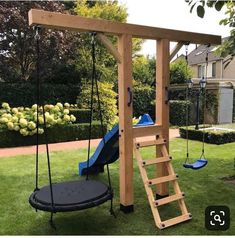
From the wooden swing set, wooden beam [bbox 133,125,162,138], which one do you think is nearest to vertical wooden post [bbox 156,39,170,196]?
the wooden swing set

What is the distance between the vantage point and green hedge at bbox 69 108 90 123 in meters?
12.4

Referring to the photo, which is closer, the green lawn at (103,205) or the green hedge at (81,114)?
the green lawn at (103,205)

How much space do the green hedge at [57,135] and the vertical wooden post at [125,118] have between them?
20.4ft

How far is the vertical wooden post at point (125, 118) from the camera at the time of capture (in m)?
4.30

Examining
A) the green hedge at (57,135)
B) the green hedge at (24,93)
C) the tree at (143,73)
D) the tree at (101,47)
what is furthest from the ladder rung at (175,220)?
the tree at (143,73)

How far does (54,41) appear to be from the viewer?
14883 millimetres

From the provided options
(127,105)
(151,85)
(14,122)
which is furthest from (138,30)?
(151,85)

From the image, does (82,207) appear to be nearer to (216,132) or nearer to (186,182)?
(186,182)

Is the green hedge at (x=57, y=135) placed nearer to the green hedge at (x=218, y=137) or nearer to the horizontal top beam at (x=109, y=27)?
the green hedge at (x=218, y=137)

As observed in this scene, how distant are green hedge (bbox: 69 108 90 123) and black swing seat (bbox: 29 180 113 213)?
26.7 feet

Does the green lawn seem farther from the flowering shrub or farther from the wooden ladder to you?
the flowering shrub

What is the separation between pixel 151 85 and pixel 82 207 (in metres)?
15.4

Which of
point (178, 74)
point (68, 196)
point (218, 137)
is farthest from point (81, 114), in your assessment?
point (178, 74)

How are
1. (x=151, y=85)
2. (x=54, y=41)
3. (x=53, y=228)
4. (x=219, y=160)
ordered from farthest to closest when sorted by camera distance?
(x=151, y=85), (x=54, y=41), (x=219, y=160), (x=53, y=228)
